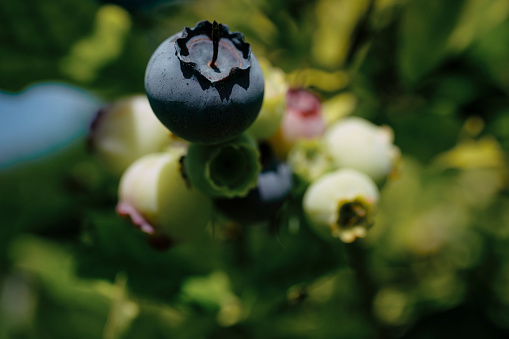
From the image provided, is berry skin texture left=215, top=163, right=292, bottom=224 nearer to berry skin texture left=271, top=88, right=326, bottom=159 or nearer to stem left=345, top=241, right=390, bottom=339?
berry skin texture left=271, top=88, right=326, bottom=159

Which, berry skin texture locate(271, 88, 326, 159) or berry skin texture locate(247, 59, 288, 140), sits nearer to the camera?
berry skin texture locate(247, 59, 288, 140)

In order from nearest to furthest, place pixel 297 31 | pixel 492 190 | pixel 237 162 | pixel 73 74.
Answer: pixel 237 162, pixel 73 74, pixel 297 31, pixel 492 190

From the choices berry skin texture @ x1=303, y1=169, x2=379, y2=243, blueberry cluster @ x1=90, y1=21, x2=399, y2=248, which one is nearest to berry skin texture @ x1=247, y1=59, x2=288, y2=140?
blueberry cluster @ x1=90, y1=21, x2=399, y2=248

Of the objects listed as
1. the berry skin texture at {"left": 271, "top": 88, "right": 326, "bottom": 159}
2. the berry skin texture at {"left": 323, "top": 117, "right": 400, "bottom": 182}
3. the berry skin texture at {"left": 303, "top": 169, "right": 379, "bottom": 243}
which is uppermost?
the berry skin texture at {"left": 271, "top": 88, "right": 326, "bottom": 159}

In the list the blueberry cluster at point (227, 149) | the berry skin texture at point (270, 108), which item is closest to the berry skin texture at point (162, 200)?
the blueberry cluster at point (227, 149)

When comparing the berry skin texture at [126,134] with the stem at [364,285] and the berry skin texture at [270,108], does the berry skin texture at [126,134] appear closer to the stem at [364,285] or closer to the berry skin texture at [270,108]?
the berry skin texture at [270,108]

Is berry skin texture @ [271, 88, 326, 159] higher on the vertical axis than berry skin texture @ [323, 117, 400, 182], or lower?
higher

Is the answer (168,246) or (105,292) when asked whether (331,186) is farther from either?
(105,292)

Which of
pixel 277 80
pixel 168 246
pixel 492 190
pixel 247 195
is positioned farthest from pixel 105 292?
pixel 492 190
